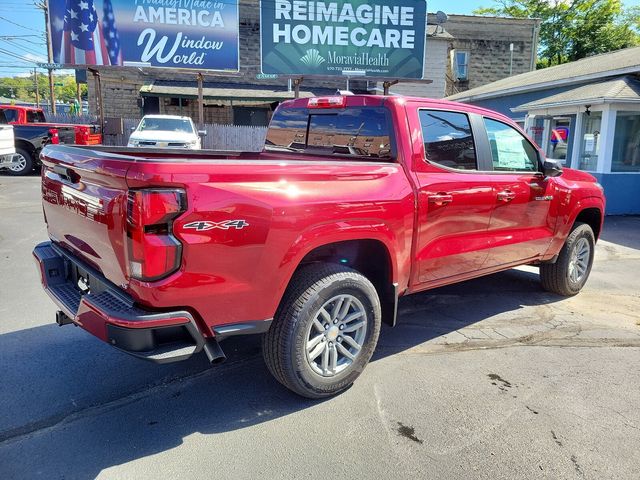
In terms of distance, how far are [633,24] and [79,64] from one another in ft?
115

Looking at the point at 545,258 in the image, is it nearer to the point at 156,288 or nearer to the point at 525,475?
the point at 525,475

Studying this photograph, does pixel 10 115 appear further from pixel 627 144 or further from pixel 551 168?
pixel 627 144

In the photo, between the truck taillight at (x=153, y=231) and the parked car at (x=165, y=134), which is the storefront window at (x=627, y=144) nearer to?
the parked car at (x=165, y=134)

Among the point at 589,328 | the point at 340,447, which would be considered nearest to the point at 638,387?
the point at 589,328

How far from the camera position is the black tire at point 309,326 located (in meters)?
3.06

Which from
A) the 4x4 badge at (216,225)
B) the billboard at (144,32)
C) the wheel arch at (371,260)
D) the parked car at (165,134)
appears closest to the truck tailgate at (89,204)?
the 4x4 badge at (216,225)

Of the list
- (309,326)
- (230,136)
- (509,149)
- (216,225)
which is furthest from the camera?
(230,136)

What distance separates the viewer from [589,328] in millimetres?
4805

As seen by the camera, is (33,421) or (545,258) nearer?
(33,421)

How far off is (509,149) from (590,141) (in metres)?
9.20

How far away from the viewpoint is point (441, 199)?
3840 millimetres

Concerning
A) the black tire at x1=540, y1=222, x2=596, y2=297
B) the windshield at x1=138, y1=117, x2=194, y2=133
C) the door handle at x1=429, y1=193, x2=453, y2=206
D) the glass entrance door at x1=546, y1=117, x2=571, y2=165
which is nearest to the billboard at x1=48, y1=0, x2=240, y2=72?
the windshield at x1=138, y1=117, x2=194, y2=133

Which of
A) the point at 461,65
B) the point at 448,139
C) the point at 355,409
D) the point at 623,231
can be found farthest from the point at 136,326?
the point at 461,65

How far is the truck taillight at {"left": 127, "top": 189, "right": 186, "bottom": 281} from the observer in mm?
2455
